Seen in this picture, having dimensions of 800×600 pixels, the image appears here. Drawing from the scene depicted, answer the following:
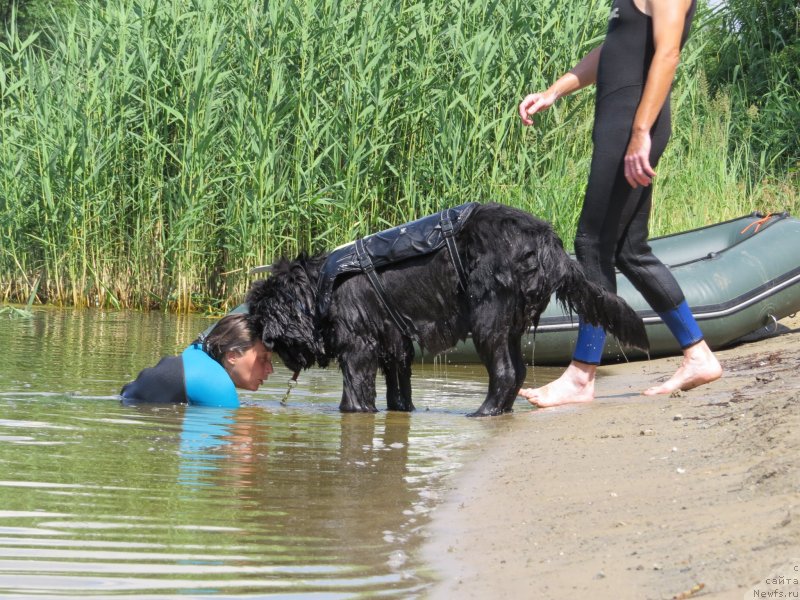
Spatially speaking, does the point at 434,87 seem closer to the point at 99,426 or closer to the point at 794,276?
the point at 794,276

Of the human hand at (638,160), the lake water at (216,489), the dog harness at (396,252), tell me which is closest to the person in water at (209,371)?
Answer: the lake water at (216,489)

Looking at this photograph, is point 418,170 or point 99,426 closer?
point 99,426

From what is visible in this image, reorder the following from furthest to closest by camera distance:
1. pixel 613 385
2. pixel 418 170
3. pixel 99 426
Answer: pixel 418 170 < pixel 613 385 < pixel 99 426

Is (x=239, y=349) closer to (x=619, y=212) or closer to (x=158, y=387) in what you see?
(x=158, y=387)

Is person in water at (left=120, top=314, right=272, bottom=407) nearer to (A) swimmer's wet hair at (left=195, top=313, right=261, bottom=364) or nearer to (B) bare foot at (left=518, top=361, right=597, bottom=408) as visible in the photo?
(A) swimmer's wet hair at (left=195, top=313, right=261, bottom=364)

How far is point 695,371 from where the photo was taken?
5180 millimetres

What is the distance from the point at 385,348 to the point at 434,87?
4.61 m

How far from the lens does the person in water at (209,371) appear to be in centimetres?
538

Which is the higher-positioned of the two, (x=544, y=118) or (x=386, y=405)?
(x=544, y=118)

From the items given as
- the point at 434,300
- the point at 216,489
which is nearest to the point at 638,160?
the point at 434,300

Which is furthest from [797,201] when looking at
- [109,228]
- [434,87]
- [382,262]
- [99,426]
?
[99,426]

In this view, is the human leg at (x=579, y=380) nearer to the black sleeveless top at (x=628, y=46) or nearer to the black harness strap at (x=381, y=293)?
the black harness strap at (x=381, y=293)

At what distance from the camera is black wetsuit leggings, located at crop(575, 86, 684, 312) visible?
502 cm

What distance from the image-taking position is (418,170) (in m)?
9.27
